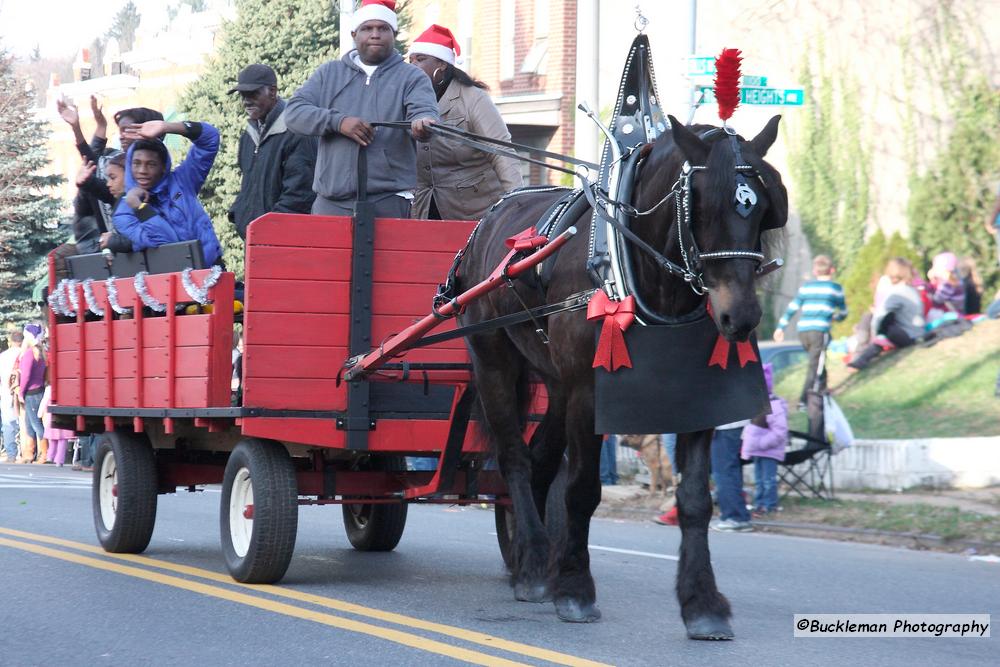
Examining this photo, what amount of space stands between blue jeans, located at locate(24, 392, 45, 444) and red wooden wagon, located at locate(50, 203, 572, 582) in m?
13.8

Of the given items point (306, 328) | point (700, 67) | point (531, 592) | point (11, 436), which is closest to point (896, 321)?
point (700, 67)

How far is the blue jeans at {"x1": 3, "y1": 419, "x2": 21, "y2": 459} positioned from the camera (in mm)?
23422

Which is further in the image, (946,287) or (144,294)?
(946,287)

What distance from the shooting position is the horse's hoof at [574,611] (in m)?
6.71

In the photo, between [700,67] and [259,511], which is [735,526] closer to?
[700,67]

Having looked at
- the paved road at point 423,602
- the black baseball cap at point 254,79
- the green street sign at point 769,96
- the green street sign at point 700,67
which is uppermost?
the green street sign at point 700,67

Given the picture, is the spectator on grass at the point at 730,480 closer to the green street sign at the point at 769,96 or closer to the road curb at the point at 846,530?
the road curb at the point at 846,530

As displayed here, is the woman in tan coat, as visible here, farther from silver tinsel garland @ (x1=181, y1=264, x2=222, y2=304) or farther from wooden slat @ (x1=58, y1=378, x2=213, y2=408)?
wooden slat @ (x1=58, y1=378, x2=213, y2=408)

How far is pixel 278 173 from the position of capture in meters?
9.23

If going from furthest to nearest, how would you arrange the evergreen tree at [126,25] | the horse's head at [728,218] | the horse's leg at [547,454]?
the evergreen tree at [126,25], the horse's leg at [547,454], the horse's head at [728,218]

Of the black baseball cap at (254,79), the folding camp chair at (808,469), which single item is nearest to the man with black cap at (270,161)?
the black baseball cap at (254,79)

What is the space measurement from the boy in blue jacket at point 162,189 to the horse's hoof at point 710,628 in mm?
4052

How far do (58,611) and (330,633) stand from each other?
1474 mm

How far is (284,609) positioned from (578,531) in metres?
1.38
